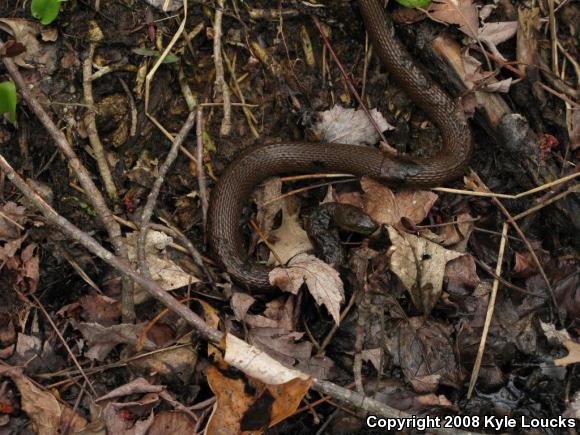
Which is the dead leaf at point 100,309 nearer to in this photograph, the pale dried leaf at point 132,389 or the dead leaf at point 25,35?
the pale dried leaf at point 132,389

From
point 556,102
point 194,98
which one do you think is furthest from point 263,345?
point 556,102

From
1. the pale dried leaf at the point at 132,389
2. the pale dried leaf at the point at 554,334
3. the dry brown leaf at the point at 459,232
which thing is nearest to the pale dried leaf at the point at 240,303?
the pale dried leaf at the point at 132,389

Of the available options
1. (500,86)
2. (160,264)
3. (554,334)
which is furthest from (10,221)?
(554,334)

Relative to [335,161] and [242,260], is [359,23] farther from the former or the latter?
[242,260]

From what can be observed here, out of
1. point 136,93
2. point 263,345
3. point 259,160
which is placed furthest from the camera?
point 259,160

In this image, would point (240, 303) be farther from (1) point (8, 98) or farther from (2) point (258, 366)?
(1) point (8, 98)

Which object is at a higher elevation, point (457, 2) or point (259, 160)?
point (457, 2)
